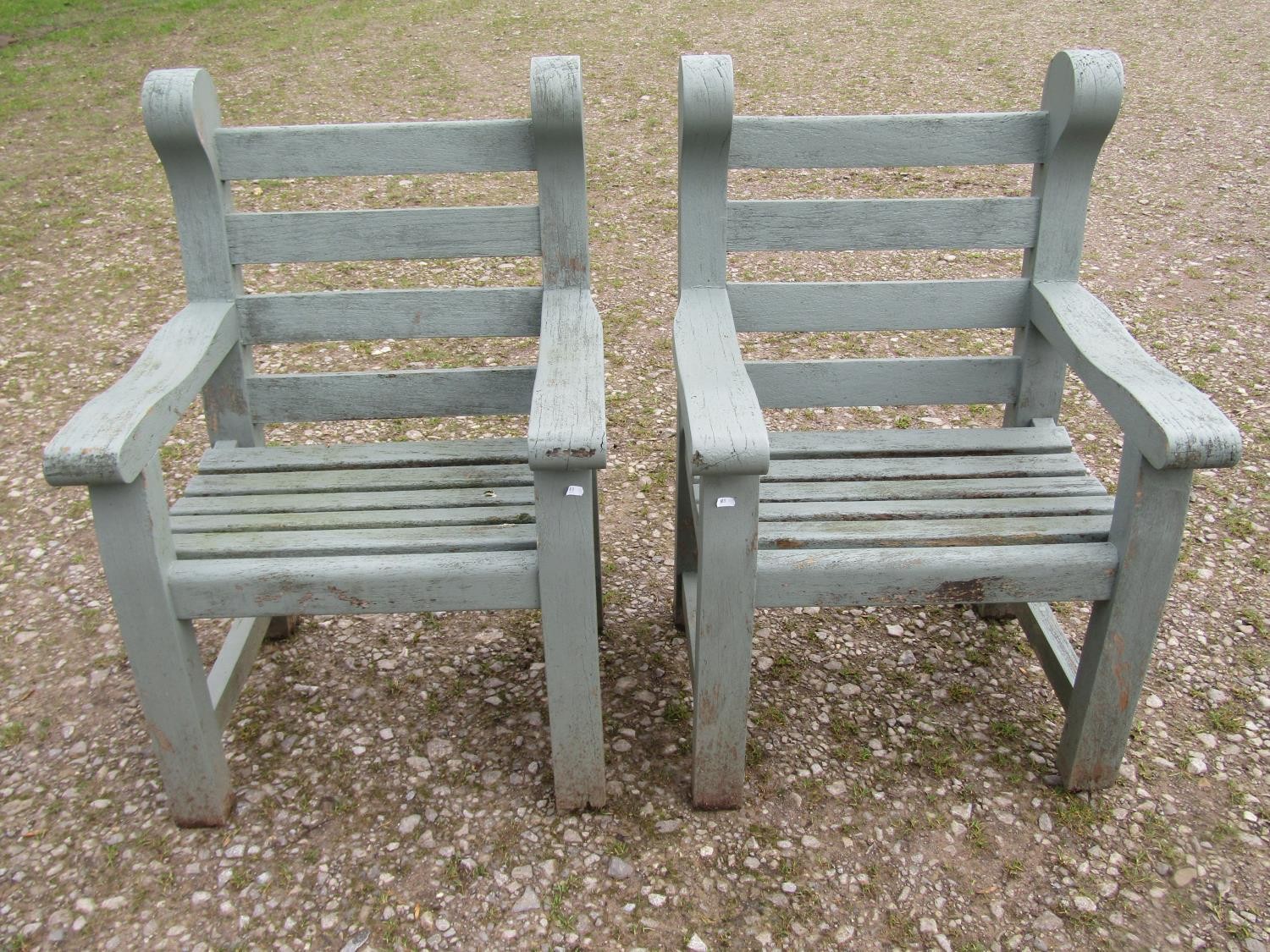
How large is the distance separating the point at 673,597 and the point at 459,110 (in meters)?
5.41

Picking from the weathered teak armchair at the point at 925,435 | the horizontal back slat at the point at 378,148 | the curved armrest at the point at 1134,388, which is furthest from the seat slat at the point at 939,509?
the horizontal back slat at the point at 378,148

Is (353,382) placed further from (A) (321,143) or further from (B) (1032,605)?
(B) (1032,605)

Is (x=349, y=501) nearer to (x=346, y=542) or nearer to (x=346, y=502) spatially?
(x=346, y=502)

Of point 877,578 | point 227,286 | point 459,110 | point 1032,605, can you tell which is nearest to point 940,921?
point 877,578

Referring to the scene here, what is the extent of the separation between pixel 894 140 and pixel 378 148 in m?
1.17

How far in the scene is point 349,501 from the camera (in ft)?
7.79

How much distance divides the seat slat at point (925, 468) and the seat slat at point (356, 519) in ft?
2.02

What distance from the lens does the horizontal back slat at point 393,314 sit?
2578 millimetres

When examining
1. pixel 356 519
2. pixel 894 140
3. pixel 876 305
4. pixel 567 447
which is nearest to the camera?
pixel 567 447

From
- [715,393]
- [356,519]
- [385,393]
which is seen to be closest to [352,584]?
[356,519]

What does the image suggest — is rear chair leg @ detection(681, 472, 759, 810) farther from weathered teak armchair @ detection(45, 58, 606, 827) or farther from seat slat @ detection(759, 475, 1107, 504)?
seat slat @ detection(759, 475, 1107, 504)

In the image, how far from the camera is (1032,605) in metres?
2.73

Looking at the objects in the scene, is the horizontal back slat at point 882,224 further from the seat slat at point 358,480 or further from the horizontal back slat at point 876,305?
the seat slat at point 358,480

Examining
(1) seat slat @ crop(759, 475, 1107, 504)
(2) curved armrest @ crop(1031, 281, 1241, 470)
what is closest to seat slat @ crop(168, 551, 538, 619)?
(1) seat slat @ crop(759, 475, 1107, 504)
